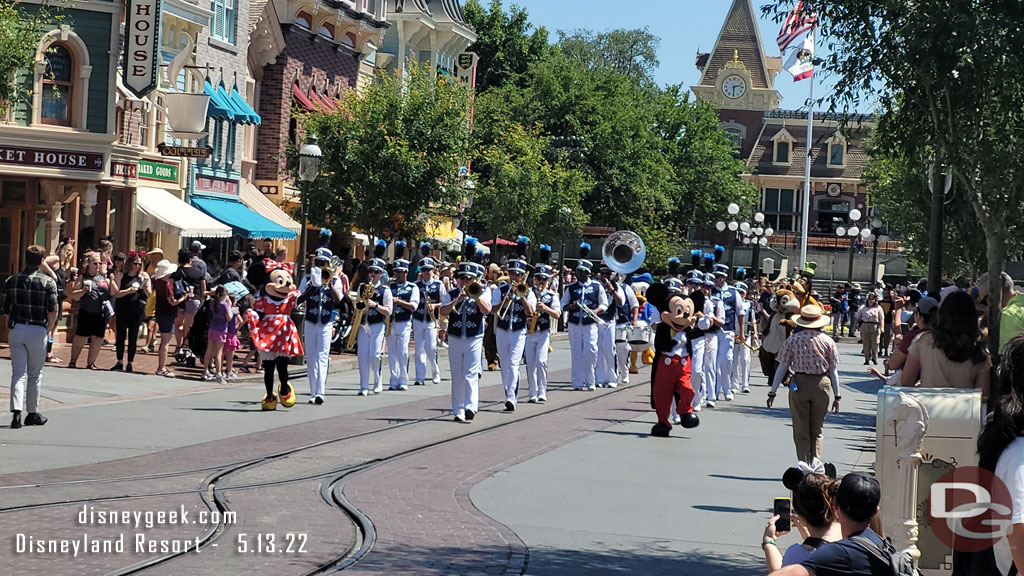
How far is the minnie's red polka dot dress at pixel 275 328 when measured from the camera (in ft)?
52.4

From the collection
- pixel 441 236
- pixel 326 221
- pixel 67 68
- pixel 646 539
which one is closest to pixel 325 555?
pixel 646 539

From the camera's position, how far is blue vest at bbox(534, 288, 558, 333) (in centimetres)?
1973

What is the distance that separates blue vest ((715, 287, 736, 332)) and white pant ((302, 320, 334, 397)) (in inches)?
251

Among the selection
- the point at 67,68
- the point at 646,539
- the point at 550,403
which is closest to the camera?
the point at 646,539

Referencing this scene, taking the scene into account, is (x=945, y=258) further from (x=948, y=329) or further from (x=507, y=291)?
(x=948, y=329)

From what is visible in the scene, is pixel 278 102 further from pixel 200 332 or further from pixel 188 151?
pixel 200 332

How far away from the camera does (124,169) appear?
27.9m

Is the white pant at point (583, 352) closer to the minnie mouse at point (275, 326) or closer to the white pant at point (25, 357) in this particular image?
the minnie mouse at point (275, 326)

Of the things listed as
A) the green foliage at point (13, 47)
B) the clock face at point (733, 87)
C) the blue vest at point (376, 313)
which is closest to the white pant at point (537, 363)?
the blue vest at point (376, 313)

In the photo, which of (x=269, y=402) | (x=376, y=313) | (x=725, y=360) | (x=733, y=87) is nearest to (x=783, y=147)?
(x=733, y=87)

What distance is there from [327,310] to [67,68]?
39.0ft

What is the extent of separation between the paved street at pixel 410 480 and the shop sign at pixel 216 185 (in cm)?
1546

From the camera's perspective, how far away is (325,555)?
27.8 ft

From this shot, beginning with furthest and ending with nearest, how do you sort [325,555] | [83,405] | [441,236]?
[441,236]
[83,405]
[325,555]
